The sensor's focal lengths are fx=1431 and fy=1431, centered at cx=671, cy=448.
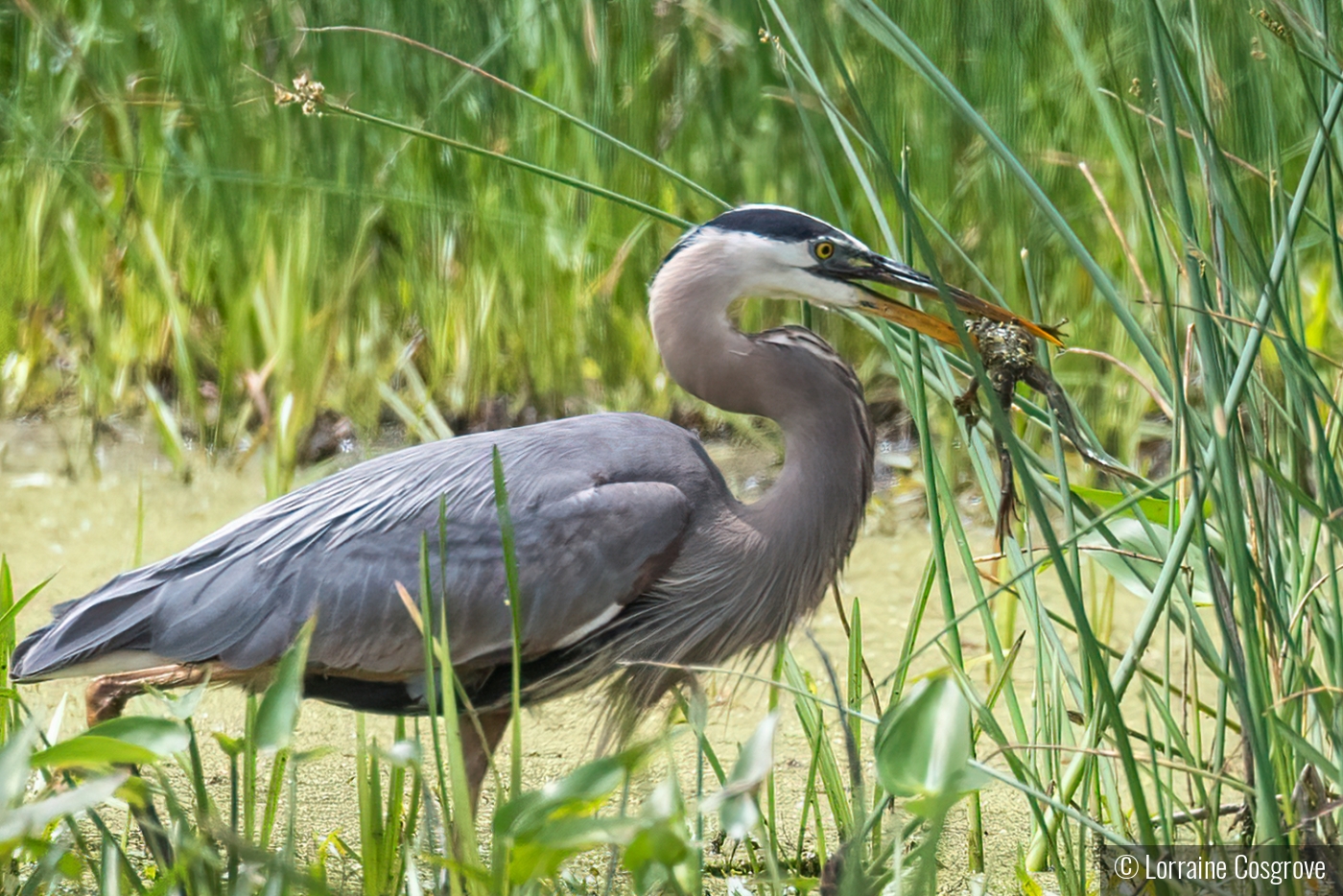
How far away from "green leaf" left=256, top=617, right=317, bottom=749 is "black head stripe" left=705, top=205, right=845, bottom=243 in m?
1.09

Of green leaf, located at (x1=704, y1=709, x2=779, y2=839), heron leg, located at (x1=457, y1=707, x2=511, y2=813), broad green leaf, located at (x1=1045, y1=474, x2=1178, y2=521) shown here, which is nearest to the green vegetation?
heron leg, located at (x1=457, y1=707, x2=511, y2=813)

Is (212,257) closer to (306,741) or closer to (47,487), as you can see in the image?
(47,487)

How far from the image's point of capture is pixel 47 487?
3.14 metres

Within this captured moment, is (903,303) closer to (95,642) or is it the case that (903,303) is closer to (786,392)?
(786,392)

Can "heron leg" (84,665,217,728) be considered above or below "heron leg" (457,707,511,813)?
above

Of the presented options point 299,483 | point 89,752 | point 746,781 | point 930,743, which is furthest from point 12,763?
point 299,483

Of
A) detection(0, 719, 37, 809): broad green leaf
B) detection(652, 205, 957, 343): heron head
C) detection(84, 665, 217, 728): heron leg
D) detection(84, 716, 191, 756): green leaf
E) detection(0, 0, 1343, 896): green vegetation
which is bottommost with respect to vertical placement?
detection(0, 719, 37, 809): broad green leaf

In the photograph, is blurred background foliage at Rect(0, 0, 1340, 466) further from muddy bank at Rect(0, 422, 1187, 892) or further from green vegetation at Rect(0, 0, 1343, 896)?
muddy bank at Rect(0, 422, 1187, 892)

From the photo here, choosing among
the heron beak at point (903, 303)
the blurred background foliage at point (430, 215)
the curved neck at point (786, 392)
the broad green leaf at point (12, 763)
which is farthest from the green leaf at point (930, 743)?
the blurred background foliage at point (430, 215)

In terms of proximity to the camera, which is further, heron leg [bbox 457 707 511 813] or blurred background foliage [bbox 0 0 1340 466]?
blurred background foliage [bbox 0 0 1340 466]

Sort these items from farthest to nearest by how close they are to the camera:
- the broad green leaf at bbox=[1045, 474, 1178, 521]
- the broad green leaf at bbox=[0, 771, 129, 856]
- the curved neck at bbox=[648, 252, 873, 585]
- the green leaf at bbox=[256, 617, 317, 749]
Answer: the curved neck at bbox=[648, 252, 873, 585] < the broad green leaf at bbox=[1045, 474, 1178, 521] < the green leaf at bbox=[256, 617, 317, 749] < the broad green leaf at bbox=[0, 771, 129, 856]

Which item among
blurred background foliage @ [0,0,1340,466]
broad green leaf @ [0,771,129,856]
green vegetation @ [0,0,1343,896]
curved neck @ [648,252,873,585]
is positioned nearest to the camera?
broad green leaf @ [0,771,129,856]

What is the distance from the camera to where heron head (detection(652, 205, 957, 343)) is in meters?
1.98

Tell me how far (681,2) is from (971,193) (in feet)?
2.57
